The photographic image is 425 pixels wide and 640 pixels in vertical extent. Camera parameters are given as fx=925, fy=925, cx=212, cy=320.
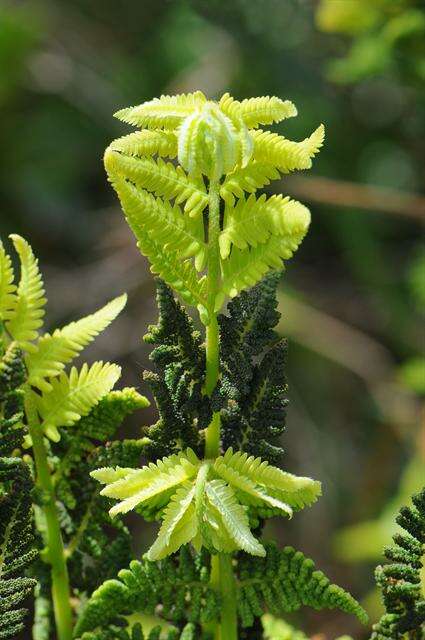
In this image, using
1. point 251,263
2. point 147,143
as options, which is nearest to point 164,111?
point 147,143

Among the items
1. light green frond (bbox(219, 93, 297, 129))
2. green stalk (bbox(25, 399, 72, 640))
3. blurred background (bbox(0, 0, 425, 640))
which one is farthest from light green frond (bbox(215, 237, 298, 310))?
blurred background (bbox(0, 0, 425, 640))

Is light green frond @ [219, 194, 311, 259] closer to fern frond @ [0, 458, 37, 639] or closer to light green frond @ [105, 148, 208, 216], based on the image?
light green frond @ [105, 148, 208, 216]

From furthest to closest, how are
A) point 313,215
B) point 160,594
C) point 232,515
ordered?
point 313,215
point 160,594
point 232,515

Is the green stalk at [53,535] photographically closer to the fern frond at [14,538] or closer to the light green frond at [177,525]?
the fern frond at [14,538]

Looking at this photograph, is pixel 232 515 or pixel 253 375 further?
pixel 253 375

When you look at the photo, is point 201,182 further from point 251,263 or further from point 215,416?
point 215,416
